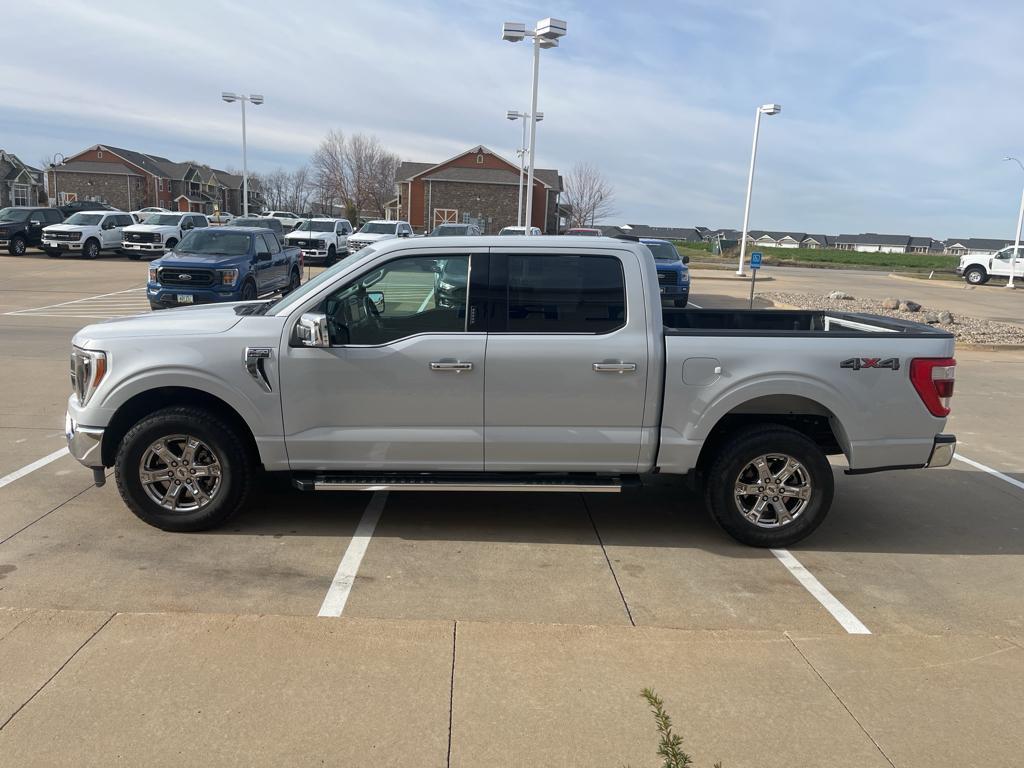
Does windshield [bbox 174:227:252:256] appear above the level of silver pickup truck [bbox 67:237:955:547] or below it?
above

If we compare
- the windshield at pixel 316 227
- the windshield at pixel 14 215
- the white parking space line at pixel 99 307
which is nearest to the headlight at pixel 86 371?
the white parking space line at pixel 99 307

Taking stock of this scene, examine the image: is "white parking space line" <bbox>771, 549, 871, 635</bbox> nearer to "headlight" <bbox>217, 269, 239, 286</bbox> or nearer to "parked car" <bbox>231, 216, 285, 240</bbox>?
"headlight" <bbox>217, 269, 239, 286</bbox>

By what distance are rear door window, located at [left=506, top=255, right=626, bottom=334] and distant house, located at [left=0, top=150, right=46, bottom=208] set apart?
84.8 m

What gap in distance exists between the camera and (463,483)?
5031mm

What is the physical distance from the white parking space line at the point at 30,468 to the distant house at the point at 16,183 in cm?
8166

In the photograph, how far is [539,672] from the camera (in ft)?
11.7

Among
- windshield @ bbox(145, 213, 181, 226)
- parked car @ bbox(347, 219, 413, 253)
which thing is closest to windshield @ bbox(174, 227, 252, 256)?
parked car @ bbox(347, 219, 413, 253)

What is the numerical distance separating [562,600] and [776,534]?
162 centimetres

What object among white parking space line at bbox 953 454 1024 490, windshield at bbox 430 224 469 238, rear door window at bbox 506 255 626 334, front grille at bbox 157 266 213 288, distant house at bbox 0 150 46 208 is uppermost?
distant house at bbox 0 150 46 208

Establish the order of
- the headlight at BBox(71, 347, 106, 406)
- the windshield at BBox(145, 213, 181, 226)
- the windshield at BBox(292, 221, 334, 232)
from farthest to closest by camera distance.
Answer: the windshield at BBox(145, 213, 181, 226) < the windshield at BBox(292, 221, 334, 232) < the headlight at BBox(71, 347, 106, 406)

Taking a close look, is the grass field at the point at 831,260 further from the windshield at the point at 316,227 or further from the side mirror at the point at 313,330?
the side mirror at the point at 313,330

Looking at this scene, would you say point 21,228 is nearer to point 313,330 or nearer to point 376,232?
point 376,232

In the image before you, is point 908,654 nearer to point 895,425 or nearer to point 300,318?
point 895,425

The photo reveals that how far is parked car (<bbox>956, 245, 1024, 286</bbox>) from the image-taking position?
3788 cm
